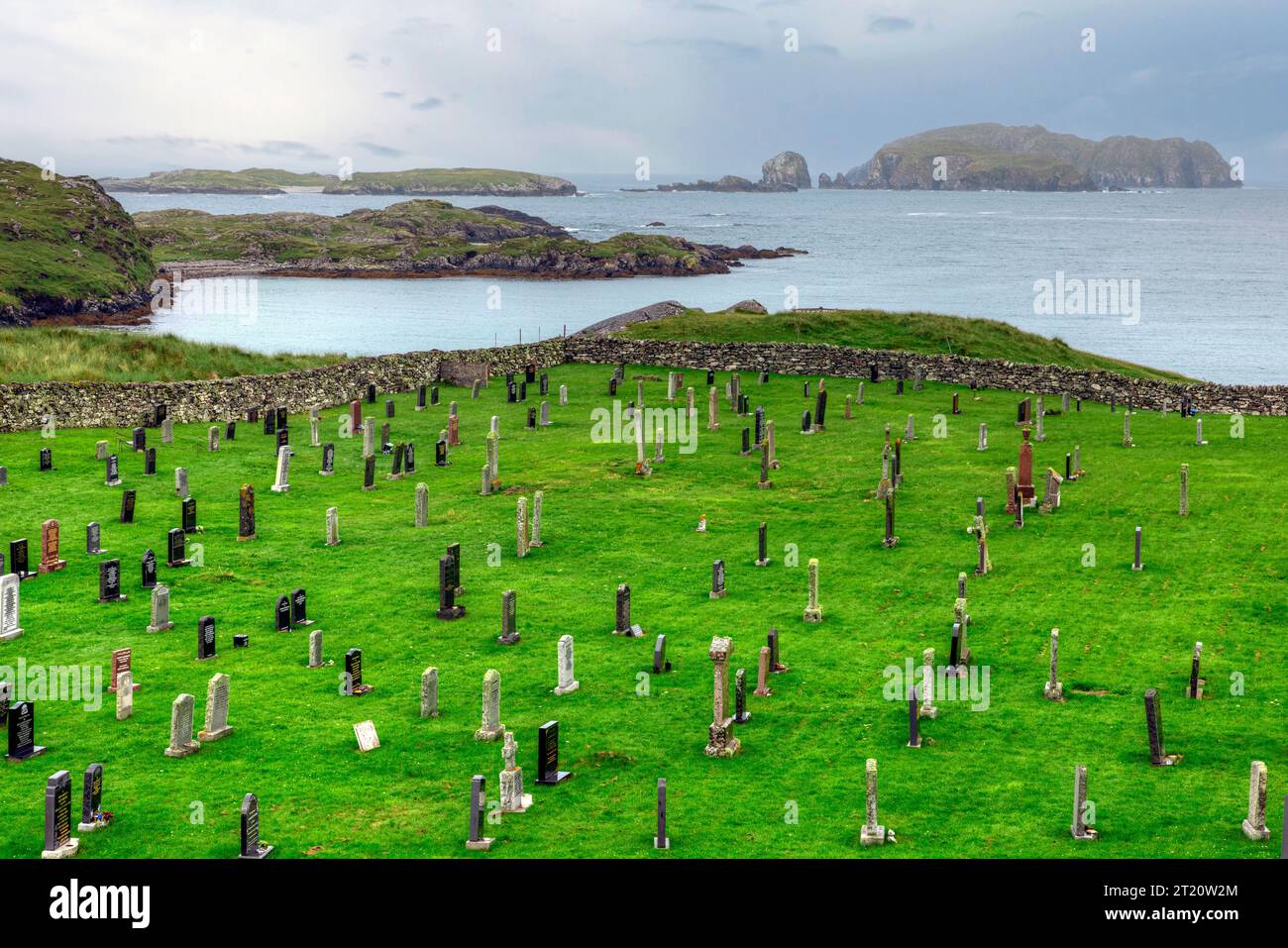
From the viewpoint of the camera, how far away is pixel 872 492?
36969 millimetres

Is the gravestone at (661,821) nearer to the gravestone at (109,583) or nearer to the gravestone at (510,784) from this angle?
the gravestone at (510,784)

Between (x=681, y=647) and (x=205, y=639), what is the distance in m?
9.00

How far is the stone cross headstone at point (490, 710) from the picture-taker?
19.9 m

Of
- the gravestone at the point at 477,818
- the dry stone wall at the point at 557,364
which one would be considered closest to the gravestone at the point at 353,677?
the gravestone at the point at 477,818

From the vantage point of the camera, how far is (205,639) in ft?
78.3

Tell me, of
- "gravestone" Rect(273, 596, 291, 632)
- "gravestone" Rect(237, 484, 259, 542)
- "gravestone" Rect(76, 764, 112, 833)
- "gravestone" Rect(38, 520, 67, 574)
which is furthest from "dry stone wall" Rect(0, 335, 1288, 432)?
"gravestone" Rect(76, 764, 112, 833)

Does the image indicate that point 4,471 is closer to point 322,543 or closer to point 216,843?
point 322,543

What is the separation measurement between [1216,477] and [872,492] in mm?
10238

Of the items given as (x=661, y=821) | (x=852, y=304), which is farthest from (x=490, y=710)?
(x=852, y=304)

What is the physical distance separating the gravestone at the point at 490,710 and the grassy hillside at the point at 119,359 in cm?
3659

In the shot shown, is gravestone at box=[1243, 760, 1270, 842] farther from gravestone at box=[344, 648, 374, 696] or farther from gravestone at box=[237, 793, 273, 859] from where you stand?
gravestone at box=[344, 648, 374, 696]

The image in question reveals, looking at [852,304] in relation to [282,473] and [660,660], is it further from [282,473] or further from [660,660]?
[660,660]

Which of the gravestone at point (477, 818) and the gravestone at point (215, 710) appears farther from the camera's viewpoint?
the gravestone at point (215, 710)

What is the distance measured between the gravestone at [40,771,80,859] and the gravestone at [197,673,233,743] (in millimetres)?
3477
